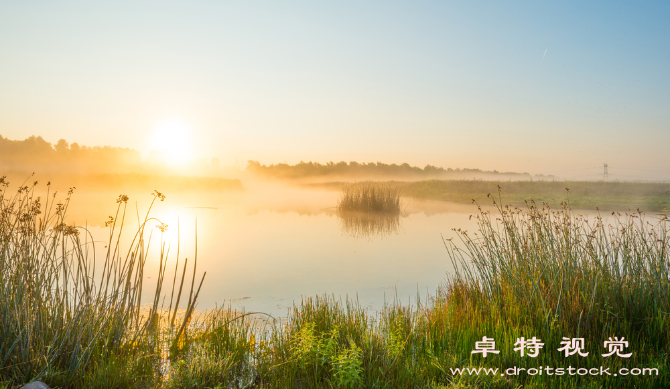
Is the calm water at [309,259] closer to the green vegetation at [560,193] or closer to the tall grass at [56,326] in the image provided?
the tall grass at [56,326]

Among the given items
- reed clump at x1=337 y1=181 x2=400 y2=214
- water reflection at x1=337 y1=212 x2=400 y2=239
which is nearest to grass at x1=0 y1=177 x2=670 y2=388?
water reflection at x1=337 y1=212 x2=400 y2=239

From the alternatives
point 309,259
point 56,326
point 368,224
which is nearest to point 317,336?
point 56,326

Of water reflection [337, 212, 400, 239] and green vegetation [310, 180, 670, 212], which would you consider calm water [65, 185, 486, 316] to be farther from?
green vegetation [310, 180, 670, 212]

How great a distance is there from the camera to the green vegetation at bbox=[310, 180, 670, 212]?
60.3ft

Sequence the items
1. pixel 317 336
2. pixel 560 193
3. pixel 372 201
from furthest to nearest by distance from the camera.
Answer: pixel 560 193, pixel 372 201, pixel 317 336

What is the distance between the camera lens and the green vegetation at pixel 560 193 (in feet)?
60.3

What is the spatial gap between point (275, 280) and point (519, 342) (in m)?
4.25

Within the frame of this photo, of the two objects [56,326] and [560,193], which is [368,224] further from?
[560,193]

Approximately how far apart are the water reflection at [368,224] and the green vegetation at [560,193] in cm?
452

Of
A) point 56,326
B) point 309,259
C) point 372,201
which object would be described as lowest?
point 309,259

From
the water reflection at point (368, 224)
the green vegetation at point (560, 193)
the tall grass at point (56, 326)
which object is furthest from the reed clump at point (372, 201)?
the tall grass at point (56, 326)

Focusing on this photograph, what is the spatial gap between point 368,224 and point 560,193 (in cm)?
1613

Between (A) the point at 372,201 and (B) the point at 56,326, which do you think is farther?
(A) the point at 372,201

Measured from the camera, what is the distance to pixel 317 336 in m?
3.05
